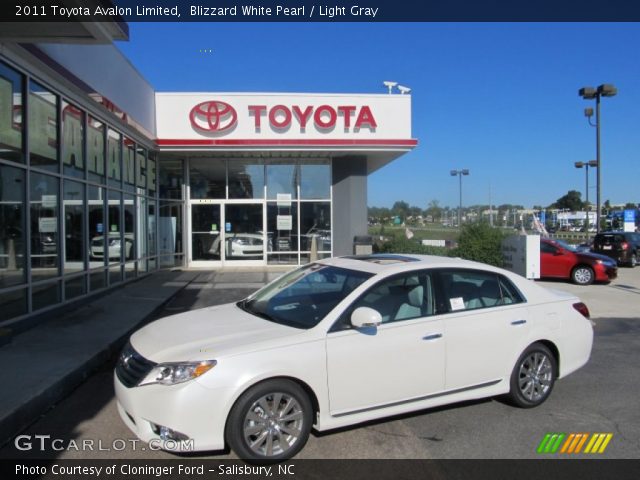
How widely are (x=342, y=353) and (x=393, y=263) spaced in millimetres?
1239

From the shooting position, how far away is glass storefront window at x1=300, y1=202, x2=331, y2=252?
18312mm

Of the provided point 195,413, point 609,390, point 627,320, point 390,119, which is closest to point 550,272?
point 627,320

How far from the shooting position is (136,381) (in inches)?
155

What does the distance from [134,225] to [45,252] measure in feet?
17.4

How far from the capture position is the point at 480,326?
4.82 meters

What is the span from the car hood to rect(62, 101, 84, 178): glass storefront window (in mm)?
5812

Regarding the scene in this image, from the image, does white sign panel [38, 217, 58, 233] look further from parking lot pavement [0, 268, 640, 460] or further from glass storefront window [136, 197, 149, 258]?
glass storefront window [136, 197, 149, 258]

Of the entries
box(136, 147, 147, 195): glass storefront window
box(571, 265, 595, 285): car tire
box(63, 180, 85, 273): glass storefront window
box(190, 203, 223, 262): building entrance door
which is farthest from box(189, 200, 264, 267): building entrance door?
box(571, 265, 595, 285): car tire

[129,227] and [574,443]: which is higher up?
[129,227]

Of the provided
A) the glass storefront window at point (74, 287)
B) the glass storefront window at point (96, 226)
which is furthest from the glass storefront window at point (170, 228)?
the glass storefront window at point (74, 287)

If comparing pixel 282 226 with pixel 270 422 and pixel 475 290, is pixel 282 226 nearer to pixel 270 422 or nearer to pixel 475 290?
pixel 475 290

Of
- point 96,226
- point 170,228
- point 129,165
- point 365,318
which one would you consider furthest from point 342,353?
point 170,228

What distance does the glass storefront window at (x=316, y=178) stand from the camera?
723 inches

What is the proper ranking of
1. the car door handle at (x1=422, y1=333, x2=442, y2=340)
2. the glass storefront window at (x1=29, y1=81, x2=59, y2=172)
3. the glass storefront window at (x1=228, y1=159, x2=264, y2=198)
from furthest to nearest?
the glass storefront window at (x1=228, y1=159, x2=264, y2=198), the glass storefront window at (x1=29, y1=81, x2=59, y2=172), the car door handle at (x1=422, y1=333, x2=442, y2=340)
